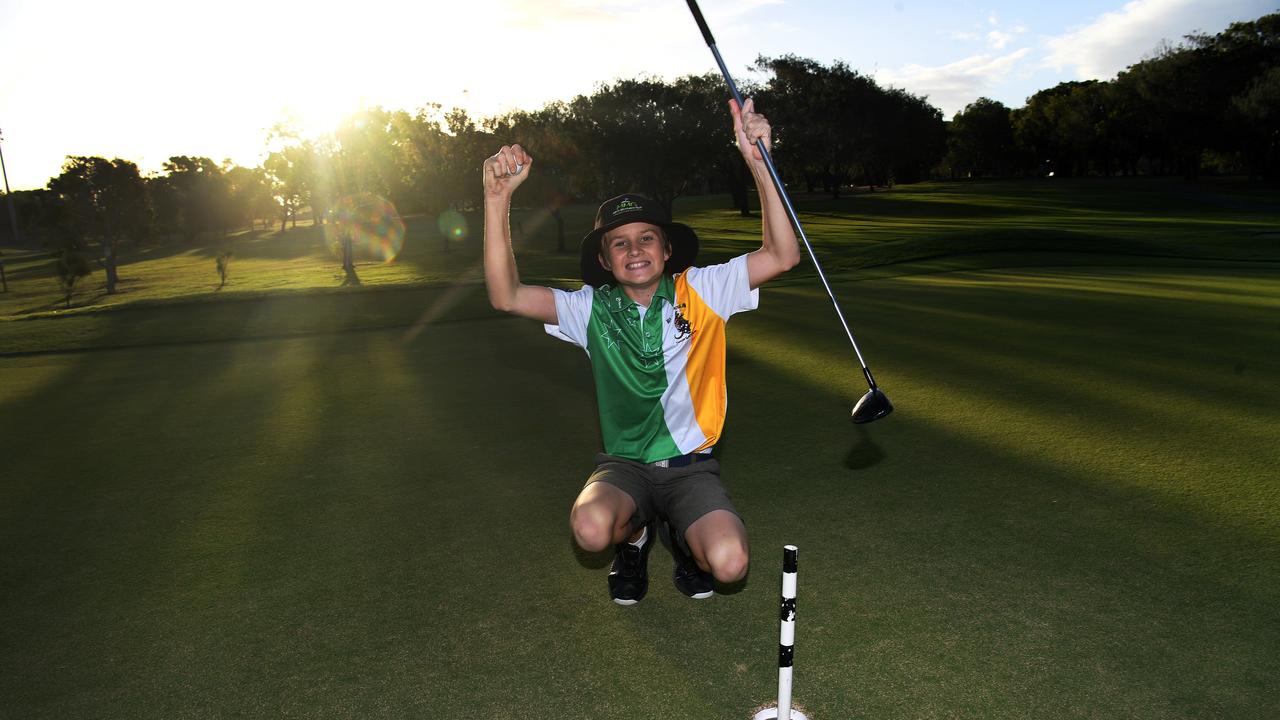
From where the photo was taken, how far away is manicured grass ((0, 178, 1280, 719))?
310cm

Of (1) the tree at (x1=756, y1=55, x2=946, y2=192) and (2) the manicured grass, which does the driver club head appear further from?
(1) the tree at (x1=756, y1=55, x2=946, y2=192)

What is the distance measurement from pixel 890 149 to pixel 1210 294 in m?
64.4

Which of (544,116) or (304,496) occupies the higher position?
(544,116)

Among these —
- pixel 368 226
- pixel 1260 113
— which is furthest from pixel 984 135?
pixel 368 226

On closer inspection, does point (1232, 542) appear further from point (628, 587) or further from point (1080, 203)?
point (1080, 203)

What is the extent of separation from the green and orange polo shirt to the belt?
0.11 feet

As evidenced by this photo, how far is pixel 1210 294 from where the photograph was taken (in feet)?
40.3

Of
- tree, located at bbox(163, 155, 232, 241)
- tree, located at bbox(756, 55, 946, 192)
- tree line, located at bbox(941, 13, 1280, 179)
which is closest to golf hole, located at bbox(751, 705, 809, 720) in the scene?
tree, located at bbox(756, 55, 946, 192)

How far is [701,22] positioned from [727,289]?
1361mm

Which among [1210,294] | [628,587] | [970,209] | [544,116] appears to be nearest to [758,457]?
[628,587]

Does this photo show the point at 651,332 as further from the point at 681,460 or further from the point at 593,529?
the point at 593,529

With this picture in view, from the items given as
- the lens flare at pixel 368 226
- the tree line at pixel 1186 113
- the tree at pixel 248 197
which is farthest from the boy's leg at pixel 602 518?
the tree at pixel 248 197

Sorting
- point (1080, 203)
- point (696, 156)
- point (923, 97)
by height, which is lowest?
point (1080, 203)

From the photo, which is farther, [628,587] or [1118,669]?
[628,587]
